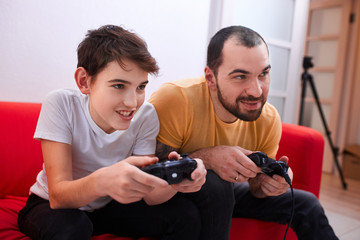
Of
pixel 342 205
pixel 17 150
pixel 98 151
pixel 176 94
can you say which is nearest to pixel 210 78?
pixel 176 94

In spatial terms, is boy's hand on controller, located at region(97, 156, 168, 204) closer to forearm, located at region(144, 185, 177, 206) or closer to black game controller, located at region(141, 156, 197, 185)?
black game controller, located at region(141, 156, 197, 185)

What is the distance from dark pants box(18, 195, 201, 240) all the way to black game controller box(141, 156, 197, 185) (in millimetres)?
198

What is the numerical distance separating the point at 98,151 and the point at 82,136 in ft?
0.21

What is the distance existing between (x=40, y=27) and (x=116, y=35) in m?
0.57

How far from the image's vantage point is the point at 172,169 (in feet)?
2.21

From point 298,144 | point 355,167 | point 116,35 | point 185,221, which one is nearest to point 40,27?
point 116,35

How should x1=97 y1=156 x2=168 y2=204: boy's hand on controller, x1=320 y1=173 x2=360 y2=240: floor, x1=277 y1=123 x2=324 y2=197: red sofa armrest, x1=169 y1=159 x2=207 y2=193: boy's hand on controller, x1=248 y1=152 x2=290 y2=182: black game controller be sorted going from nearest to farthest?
1. x1=97 y1=156 x2=168 y2=204: boy's hand on controller
2. x1=169 y1=159 x2=207 y2=193: boy's hand on controller
3. x1=248 y1=152 x2=290 y2=182: black game controller
4. x1=277 y1=123 x2=324 y2=197: red sofa armrest
5. x1=320 y1=173 x2=360 y2=240: floor

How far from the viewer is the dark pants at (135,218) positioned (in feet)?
2.53

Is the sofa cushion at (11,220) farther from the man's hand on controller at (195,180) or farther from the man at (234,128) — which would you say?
the man at (234,128)

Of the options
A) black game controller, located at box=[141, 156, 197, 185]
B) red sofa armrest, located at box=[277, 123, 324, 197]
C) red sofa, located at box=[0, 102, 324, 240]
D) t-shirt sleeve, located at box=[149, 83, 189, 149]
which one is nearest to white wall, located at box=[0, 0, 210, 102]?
red sofa, located at box=[0, 102, 324, 240]

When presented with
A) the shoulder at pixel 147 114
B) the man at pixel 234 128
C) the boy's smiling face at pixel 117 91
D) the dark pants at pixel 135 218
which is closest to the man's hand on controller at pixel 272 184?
the man at pixel 234 128

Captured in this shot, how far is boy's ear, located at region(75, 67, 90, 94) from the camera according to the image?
2.77ft

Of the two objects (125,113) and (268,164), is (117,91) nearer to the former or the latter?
(125,113)

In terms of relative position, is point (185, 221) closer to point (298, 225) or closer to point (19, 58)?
point (298, 225)
